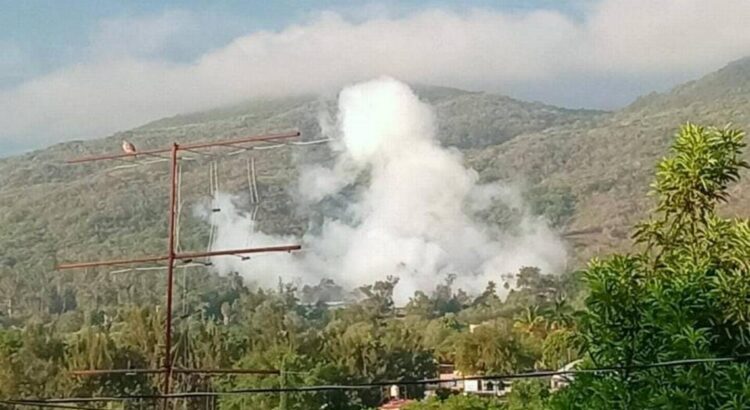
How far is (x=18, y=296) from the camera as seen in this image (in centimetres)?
4562

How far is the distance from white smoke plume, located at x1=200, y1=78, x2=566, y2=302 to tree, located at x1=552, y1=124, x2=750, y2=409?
141 feet

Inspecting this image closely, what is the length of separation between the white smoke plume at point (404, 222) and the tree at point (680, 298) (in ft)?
141

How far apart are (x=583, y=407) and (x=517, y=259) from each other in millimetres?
56894

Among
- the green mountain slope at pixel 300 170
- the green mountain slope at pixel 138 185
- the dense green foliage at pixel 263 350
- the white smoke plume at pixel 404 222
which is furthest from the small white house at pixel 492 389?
the white smoke plume at pixel 404 222

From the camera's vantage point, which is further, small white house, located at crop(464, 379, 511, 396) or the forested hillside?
small white house, located at crop(464, 379, 511, 396)

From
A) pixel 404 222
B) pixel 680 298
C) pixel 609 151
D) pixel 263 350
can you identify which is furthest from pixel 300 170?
pixel 680 298

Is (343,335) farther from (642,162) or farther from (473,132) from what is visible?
(473,132)

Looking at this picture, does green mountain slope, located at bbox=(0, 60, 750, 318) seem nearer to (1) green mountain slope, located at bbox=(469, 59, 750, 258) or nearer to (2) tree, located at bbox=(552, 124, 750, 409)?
(1) green mountain slope, located at bbox=(469, 59, 750, 258)

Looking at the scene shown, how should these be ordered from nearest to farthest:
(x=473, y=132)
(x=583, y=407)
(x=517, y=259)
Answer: (x=583, y=407) < (x=517, y=259) < (x=473, y=132)

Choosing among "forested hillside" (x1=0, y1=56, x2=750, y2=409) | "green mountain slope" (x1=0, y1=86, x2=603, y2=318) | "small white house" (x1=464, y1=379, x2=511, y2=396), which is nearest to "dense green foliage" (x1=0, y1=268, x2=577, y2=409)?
"forested hillside" (x1=0, y1=56, x2=750, y2=409)

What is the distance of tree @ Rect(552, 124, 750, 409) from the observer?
19.3 ft

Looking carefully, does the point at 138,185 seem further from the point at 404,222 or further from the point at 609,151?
the point at 609,151

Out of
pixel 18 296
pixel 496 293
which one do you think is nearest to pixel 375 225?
pixel 496 293

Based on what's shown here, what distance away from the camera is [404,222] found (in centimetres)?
7281
